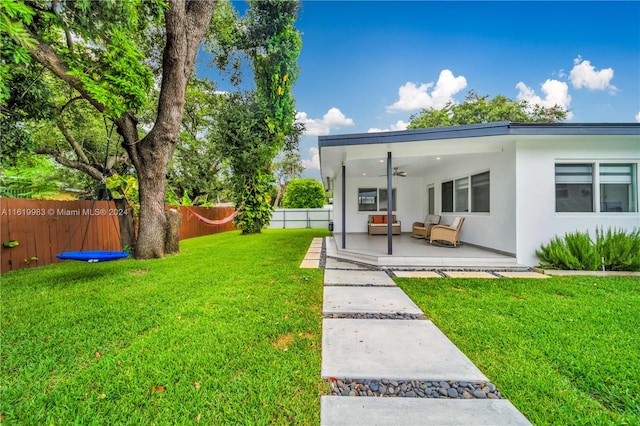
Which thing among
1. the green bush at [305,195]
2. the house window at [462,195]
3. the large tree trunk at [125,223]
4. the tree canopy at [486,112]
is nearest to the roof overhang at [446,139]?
the house window at [462,195]

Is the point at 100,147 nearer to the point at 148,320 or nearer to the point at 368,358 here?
the point at 148,320

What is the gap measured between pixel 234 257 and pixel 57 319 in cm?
405

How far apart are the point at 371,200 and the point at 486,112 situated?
47.8 ft

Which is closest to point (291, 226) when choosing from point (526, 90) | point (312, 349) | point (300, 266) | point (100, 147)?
point (100, 147)

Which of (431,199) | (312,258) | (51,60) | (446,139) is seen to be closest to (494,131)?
(446,139)

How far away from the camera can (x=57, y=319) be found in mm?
3213

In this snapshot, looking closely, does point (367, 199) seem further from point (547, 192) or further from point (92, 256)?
point (92, 256)

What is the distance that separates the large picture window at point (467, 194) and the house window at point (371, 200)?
266cm

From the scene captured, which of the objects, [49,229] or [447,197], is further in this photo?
[447,197]

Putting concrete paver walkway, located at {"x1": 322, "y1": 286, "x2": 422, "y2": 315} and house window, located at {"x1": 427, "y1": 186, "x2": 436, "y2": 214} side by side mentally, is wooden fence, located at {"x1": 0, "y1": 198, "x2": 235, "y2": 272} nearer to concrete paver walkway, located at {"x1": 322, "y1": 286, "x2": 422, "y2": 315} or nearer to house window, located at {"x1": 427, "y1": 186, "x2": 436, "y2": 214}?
concrete paver walkway, located at {"x1": 322, "y1": 286, "x2": 422, "y2": 315}

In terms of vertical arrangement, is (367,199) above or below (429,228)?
above

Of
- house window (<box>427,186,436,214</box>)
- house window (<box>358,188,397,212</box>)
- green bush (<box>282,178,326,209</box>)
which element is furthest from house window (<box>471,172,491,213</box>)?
green bush (<box>282,178,326,209</box>)

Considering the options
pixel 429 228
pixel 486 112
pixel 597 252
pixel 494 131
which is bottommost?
pixel 597 252

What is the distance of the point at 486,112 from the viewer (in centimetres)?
1966
